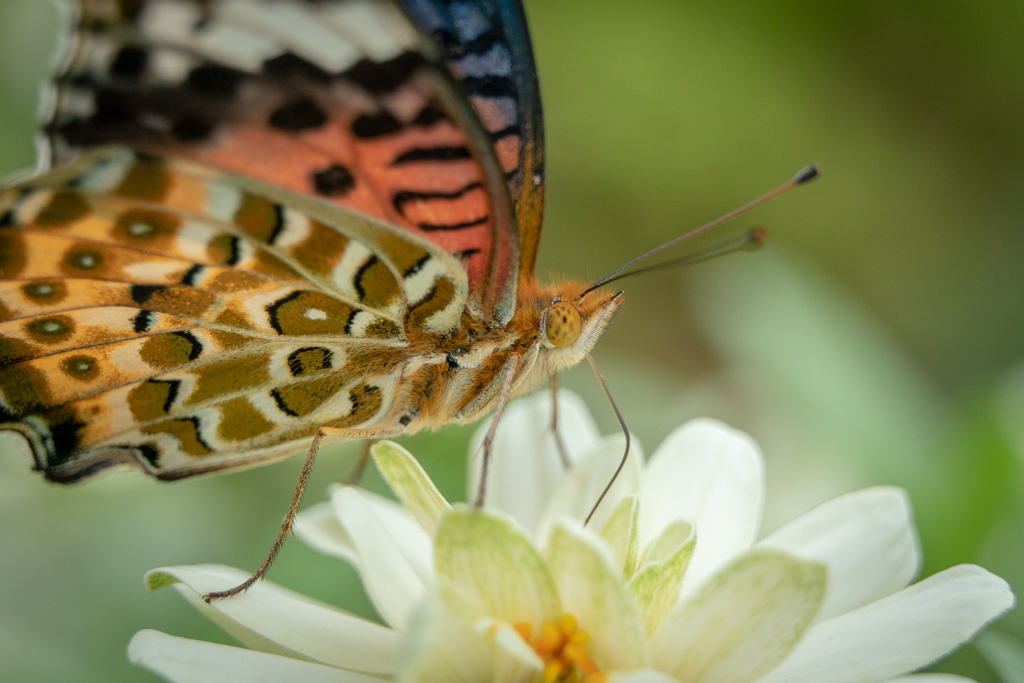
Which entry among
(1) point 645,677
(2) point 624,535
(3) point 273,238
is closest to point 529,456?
(2) point 624,535

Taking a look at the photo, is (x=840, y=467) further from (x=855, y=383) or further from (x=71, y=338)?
(x=71, y=338)

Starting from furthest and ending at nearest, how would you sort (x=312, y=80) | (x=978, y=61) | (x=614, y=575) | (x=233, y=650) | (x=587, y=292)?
(x=978, y=61) < (x=587, y=292) < (x=312, y=80) < (x=233, y=650) < (x=614, y=575)

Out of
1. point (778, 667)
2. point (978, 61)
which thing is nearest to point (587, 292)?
point (778, 667)

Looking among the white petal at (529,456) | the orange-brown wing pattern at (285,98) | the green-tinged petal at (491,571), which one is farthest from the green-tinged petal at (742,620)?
the orange-brown wing pattern at (285,98)

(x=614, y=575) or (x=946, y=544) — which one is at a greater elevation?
(x=614, y=575)

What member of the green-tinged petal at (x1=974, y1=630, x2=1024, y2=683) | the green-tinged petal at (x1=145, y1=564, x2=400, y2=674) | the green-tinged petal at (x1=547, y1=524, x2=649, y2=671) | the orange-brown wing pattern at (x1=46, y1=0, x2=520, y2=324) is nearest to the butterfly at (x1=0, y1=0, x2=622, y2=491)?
the orange-brown wing pattern at (x1=46, y1=0, x2=520, y2=324)

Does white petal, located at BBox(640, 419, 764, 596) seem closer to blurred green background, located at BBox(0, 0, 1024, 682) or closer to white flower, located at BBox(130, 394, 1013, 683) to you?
white flower, located at BBox(130, 394, 1013, 683)

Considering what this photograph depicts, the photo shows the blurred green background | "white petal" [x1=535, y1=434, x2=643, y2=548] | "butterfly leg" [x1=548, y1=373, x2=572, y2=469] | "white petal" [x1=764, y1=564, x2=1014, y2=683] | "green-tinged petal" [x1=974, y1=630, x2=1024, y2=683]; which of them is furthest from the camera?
the blurred green background
